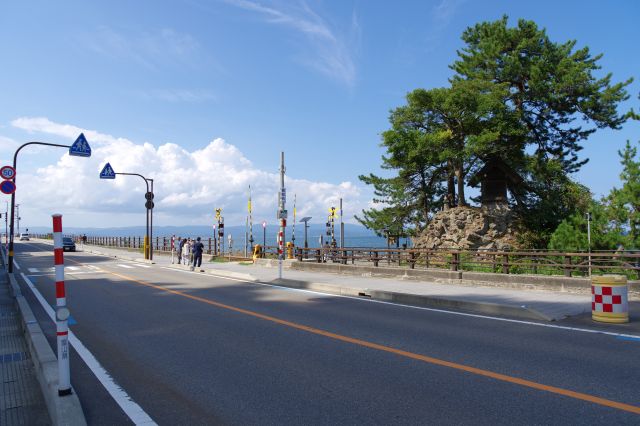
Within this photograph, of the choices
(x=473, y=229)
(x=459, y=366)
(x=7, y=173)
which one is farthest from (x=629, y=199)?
(x=7, y=173)

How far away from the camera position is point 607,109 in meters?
27.2

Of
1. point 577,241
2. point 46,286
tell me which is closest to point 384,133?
point 577,241

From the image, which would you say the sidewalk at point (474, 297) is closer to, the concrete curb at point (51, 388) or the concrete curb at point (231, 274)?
the concrete curb at point (231, 274)

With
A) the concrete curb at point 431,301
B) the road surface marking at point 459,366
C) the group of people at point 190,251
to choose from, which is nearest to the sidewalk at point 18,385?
the road surface marking at point 459,366

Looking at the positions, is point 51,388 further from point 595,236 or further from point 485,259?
point 595,236

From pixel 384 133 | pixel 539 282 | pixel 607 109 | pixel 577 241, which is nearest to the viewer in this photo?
pixel 539 282

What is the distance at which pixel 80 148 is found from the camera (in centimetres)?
1955

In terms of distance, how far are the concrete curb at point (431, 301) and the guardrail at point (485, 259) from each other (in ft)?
10.8

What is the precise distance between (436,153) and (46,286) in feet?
70.2

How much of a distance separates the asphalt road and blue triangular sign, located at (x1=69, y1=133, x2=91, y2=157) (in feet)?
35.1

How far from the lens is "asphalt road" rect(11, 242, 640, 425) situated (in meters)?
4.60

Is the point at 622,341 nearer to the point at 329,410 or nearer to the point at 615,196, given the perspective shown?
the point at 329,410

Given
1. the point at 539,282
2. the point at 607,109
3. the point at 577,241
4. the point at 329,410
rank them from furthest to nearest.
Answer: the point at 607,109, the point at 577,241, the point at 539,282, the point at 329,410

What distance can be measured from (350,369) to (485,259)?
2164cm
